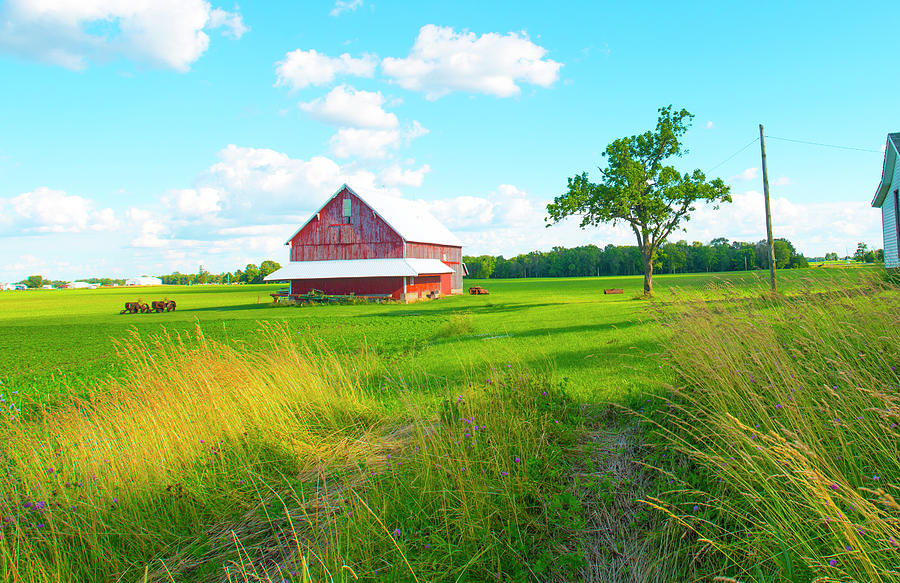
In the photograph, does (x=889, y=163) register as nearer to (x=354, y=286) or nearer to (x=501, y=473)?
(x=501, y=473)

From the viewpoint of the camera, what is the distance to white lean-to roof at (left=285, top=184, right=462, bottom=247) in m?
40.6

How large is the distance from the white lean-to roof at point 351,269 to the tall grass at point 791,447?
32.3 m

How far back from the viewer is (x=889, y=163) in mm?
23297

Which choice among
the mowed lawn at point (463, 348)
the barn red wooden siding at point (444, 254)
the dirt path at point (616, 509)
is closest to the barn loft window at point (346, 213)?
the barn red wooden siding at point (444, 254)

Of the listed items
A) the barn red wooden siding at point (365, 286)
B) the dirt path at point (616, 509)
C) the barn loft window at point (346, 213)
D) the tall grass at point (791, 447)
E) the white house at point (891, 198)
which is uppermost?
the barn loft window at point (346, 213)

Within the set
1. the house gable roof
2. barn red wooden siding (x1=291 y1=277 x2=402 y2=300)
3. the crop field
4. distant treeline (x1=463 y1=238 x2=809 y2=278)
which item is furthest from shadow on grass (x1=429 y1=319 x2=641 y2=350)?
distant treeline (x1=463 y1=238 x2=809 y2=278)

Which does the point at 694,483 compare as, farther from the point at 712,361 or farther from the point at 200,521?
the point at 200,521

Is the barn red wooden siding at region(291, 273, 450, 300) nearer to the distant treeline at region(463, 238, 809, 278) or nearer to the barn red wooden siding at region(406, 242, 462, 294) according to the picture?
the barn red wooden siding at region(406, 242, 462, 294)

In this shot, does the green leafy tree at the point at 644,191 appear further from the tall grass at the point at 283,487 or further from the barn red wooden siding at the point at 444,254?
the tall grass at the point at 283,487

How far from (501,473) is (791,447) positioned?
198cm

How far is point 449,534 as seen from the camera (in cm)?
370

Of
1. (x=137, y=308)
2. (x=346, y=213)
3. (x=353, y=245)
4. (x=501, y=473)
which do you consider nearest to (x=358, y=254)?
(x=353, y=245)

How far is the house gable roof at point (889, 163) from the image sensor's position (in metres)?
22.2

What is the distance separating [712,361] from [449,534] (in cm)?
320
